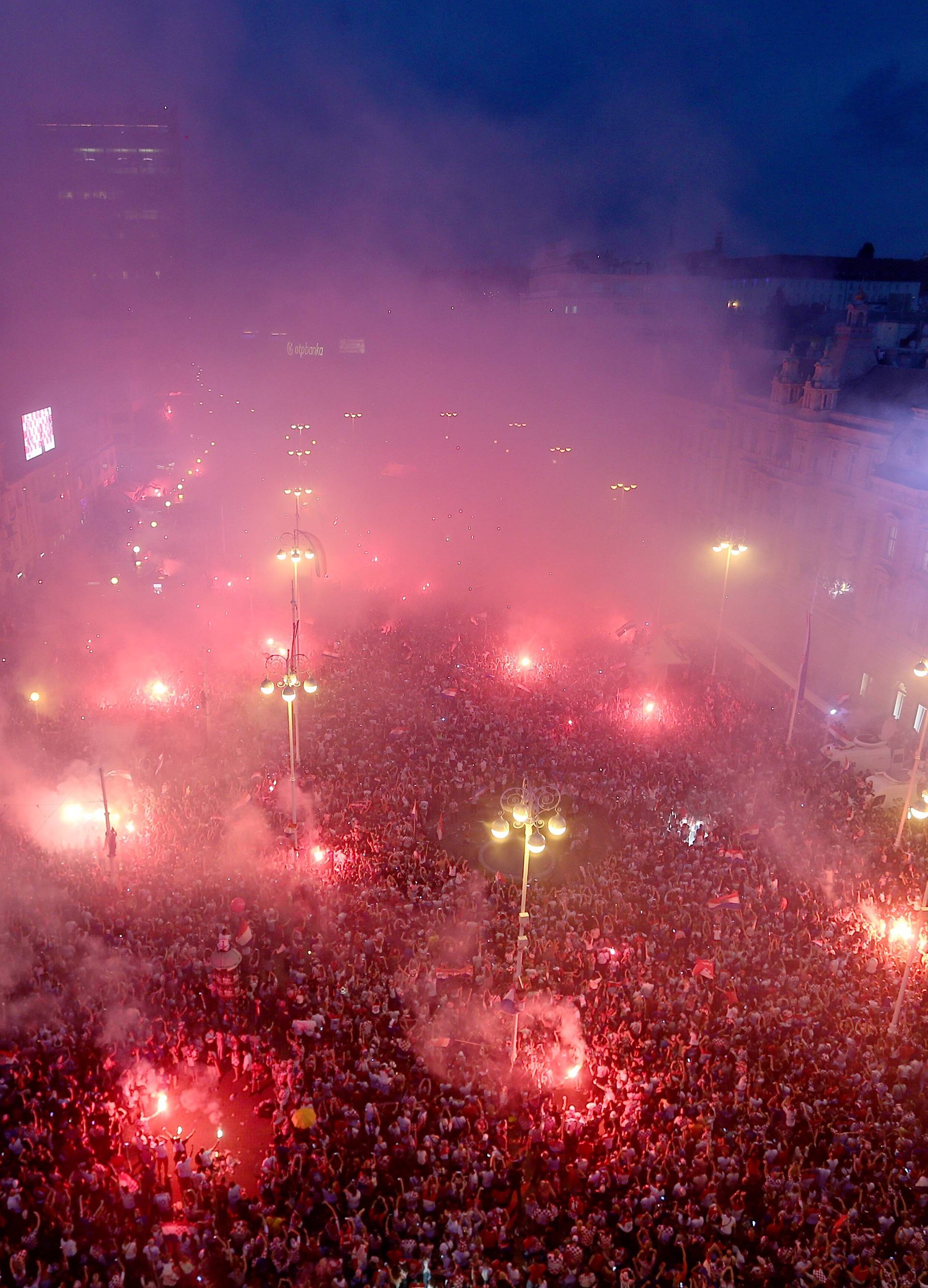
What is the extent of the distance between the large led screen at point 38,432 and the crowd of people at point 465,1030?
17.0 m

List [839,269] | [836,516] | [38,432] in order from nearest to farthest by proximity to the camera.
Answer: [836,516], [38,432], [839,269]

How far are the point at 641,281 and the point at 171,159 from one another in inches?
1371

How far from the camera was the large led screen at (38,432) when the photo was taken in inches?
1127

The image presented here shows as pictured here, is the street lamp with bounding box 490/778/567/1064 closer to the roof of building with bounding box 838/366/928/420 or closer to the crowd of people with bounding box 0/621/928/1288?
the crowd of people with bounding box 0/621/928/1288

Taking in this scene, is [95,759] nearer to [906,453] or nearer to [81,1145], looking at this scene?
[81,1145]

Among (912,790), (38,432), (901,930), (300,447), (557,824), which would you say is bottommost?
(901,930)

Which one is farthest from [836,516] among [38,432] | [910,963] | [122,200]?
[122,200]

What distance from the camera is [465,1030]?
33.4 feet

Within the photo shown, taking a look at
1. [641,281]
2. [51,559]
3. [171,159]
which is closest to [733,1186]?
[51,559]

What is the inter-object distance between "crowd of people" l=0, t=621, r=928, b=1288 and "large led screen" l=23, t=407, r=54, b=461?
55.9 ft

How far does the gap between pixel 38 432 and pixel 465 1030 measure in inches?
1079

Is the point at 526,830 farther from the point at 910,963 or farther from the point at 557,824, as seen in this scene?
the point at 910,963

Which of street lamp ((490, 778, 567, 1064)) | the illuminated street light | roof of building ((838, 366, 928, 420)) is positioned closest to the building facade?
roof of building ((838, 366, 928, 420))

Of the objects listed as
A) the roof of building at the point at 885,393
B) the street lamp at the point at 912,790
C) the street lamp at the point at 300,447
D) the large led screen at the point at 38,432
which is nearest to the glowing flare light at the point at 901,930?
the street lamp at the point at 912,790
